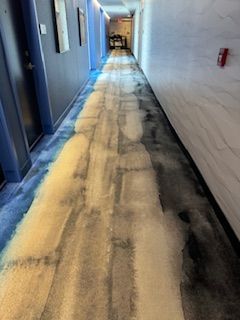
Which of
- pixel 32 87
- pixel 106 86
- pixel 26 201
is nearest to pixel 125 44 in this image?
pixel 106 86

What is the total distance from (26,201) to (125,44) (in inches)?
767

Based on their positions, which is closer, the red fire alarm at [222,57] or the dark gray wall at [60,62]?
the red fire alarm at [222,57]

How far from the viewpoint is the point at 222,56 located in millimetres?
1550

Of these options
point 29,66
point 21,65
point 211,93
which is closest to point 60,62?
point 29,66

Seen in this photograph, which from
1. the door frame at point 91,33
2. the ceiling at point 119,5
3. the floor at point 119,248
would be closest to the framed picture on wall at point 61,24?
the floor at point 119,248

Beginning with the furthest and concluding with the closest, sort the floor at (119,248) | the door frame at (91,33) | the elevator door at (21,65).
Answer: the door frame at (91,33) → the elevator door at (21,65) → the floor at (119,248)

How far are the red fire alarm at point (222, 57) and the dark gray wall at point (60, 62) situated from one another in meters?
2.00

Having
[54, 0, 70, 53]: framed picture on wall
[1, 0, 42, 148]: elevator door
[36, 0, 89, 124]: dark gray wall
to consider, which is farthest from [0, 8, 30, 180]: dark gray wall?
[54, 0, 70, 53]: framed picture on wall

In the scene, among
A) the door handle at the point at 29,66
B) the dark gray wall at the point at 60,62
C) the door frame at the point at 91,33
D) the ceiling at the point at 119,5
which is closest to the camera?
the door handle at the point at 29,66

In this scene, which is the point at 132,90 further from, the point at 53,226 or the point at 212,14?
the point at 53,226

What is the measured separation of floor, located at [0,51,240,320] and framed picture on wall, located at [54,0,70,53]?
1818mm

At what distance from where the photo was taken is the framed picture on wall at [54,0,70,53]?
120 inches

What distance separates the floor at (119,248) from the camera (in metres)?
1.11

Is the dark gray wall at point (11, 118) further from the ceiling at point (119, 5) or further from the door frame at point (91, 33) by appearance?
the ceiling at point (119, 5)
